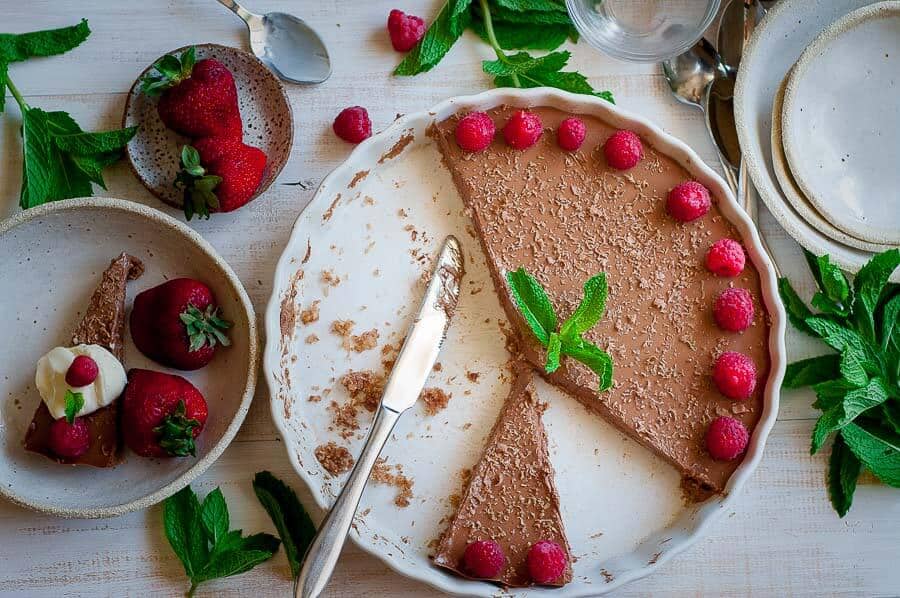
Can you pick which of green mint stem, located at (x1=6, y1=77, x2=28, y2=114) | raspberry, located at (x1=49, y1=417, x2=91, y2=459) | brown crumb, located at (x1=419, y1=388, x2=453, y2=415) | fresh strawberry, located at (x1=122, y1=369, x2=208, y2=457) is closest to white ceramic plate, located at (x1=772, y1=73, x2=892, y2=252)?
brown crumb, located at (x1=419, y1=388, x2=453, y2=415)

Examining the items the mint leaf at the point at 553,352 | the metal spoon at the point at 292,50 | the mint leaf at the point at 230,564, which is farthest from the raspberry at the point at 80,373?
the mint leaf at the point at 553,352

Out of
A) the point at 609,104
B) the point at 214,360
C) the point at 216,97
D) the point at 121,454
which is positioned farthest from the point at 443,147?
the point at 121,454

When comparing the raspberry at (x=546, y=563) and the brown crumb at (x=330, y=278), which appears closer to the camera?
the raspberry at (x=546, y=563)

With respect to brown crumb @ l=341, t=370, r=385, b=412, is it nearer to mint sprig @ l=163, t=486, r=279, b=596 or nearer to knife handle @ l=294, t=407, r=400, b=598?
knife handle @ l=294, t=407, r=400, b=598

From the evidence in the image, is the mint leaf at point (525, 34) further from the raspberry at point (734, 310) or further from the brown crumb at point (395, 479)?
the brown crumb at point (395, 479)

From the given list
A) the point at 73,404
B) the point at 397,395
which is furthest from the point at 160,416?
the point at 397,395

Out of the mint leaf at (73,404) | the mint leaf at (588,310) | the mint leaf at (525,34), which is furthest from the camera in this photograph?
the mint leaf at (525,34)
